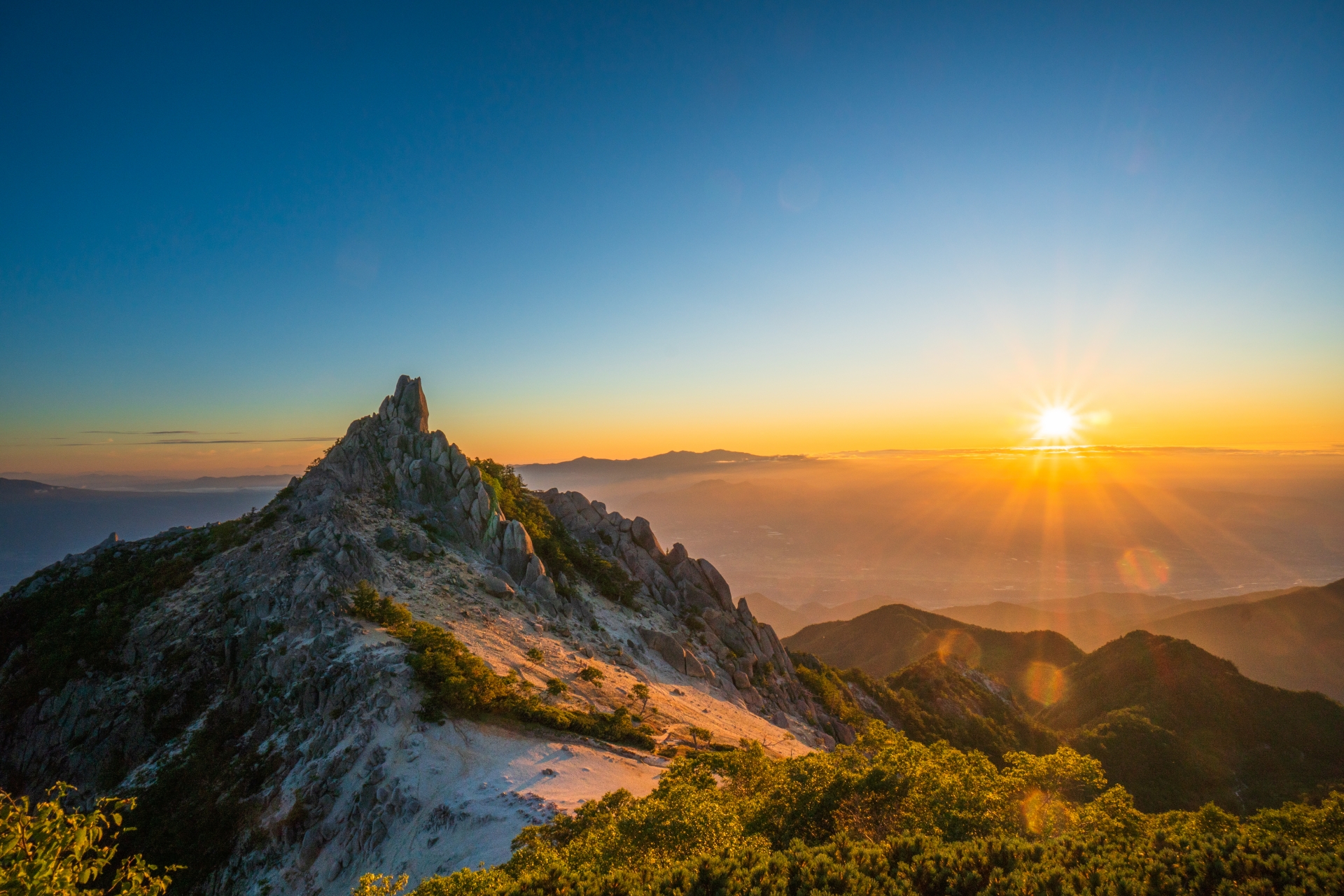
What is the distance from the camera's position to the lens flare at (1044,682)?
104 meters

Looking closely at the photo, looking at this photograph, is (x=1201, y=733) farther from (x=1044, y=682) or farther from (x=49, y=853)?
(x=49, y=853)

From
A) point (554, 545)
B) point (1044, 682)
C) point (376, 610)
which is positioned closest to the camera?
point (376, 610)

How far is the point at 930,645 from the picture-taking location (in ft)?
420

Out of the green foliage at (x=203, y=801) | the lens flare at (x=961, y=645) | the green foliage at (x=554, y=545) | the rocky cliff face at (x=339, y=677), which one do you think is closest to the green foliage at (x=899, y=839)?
the rocky cliff face at (x=339, y=677)

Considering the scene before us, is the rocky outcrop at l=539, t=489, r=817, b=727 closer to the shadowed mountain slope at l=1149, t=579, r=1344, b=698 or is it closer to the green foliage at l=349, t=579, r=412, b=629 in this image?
the green foliage at l=349, t=579, r=412, b=629

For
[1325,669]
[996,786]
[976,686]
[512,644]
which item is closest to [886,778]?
[996,786]

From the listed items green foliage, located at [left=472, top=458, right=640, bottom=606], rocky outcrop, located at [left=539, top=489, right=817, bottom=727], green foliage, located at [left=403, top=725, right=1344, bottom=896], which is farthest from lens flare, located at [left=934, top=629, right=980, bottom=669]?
green foliage, located at [left=403, top=725, right=1344, bottom=896]

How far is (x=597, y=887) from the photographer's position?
12.7m

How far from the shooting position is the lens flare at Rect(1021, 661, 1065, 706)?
10425 cm

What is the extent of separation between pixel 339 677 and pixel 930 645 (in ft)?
423

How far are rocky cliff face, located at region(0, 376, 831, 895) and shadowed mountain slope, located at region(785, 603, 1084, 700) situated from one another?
3280 inches

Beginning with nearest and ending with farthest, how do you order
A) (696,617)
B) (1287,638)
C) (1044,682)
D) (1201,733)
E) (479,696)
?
(479,696) → (696,617) → (1201,733) → (1044,682) → (1287,638)

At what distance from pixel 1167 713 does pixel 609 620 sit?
79.3 m

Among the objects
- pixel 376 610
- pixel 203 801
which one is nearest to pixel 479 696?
pixel 376 610
